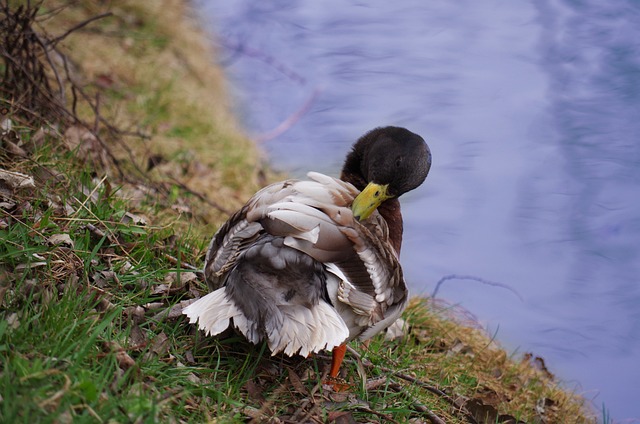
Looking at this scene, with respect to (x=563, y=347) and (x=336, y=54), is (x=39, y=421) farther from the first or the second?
(x=336, y=54)

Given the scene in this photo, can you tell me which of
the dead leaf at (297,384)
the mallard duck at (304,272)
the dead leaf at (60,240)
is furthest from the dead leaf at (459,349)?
the dead leaf at (60,240)

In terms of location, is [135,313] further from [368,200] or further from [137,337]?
[368,200]

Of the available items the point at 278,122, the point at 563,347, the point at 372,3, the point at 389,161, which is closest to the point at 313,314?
the point at 389,161

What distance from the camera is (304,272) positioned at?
264 cm

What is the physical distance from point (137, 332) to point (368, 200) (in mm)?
1067

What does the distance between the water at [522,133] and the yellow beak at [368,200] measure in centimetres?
149

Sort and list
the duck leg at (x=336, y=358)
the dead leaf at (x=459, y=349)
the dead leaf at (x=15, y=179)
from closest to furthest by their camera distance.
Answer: the duck leg at (x=336, y=358) < the dead leaf at (x=15, y=179) < the dead leaf at (x=459, y=349)

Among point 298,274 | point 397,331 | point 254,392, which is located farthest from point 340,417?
point 397,331

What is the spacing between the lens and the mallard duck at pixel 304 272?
256 centimetres

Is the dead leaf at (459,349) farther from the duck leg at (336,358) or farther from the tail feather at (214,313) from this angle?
the tail feather at (214,313)

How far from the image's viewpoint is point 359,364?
3.04 m

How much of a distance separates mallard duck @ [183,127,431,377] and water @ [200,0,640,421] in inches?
63.5

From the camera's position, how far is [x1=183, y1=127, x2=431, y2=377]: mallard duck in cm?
256

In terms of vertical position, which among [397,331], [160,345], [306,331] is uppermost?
[306,331]
